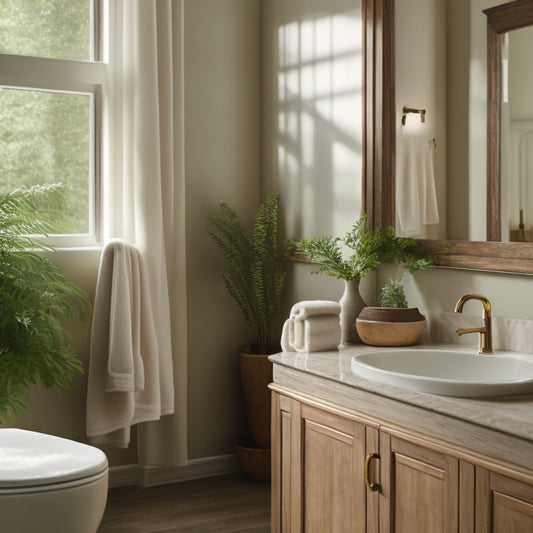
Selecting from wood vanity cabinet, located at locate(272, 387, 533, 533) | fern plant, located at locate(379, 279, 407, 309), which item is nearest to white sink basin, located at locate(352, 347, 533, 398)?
wood vanity cabinet, located at locate(272, 387, 533, 533)

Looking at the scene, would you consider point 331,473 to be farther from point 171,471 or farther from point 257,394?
point 171,471

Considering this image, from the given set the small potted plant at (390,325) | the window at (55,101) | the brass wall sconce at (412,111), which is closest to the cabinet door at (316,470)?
the small potted plant at (390,325)

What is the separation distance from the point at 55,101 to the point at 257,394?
1.50 metres

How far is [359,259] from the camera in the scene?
2609 mm

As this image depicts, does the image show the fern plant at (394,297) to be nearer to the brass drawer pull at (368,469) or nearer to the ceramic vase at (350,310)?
the ceramic vase at (350,310)

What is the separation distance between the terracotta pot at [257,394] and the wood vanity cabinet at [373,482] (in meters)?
0.91

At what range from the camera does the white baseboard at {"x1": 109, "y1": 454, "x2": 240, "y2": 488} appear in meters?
3.25

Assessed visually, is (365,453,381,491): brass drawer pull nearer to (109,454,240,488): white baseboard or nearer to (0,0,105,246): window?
(109,454,240,488): white baseboard

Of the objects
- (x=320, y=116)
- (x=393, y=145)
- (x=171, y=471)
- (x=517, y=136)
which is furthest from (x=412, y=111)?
(x=171, y=471)

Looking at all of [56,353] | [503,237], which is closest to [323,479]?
[503,237]

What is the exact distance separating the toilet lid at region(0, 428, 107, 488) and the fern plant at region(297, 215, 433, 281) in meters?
1.00

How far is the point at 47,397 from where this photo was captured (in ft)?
10.0

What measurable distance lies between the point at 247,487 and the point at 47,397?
94cm

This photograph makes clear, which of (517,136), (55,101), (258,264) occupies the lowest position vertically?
(258,264)
